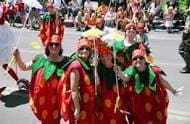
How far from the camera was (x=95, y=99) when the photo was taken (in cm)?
615

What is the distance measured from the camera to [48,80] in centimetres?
665

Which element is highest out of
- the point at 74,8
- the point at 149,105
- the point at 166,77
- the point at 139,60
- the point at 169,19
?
the point at 139,60

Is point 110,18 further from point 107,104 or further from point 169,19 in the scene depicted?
point 107,104

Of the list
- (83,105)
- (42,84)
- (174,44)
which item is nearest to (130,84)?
(83,105)

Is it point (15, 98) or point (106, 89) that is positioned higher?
point (106, 89)

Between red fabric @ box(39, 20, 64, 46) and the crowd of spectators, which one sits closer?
red fabric @ box(39, 20, 64, 46)

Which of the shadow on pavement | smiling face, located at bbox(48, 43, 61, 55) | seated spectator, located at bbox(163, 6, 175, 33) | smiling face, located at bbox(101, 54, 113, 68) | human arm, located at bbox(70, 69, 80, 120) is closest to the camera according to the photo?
human arm, located at bbox(70, 69, 80, 120)

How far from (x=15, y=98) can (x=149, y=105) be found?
4245 millimetres

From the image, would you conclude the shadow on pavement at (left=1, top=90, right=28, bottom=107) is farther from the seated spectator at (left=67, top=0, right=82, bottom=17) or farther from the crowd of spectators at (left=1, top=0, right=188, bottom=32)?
the seated spectator at (left=67, top=0, right=82, bottom=17)

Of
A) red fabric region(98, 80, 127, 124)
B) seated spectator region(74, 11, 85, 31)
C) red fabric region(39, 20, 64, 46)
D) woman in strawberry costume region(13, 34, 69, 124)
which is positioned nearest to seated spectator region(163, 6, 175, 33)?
seated spectator region(74, 11, 85, 31)

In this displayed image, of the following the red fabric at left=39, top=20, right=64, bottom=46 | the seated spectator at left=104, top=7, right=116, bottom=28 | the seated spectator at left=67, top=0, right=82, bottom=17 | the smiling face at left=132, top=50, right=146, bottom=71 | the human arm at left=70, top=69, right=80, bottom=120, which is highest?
the smiling face at left=132, top=50, right=146, bottom=71

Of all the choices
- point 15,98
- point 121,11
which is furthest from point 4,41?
point 121,11

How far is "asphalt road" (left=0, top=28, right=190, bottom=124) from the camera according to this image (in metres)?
8.77

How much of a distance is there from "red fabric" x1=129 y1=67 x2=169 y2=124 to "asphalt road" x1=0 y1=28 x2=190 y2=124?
209 cm
